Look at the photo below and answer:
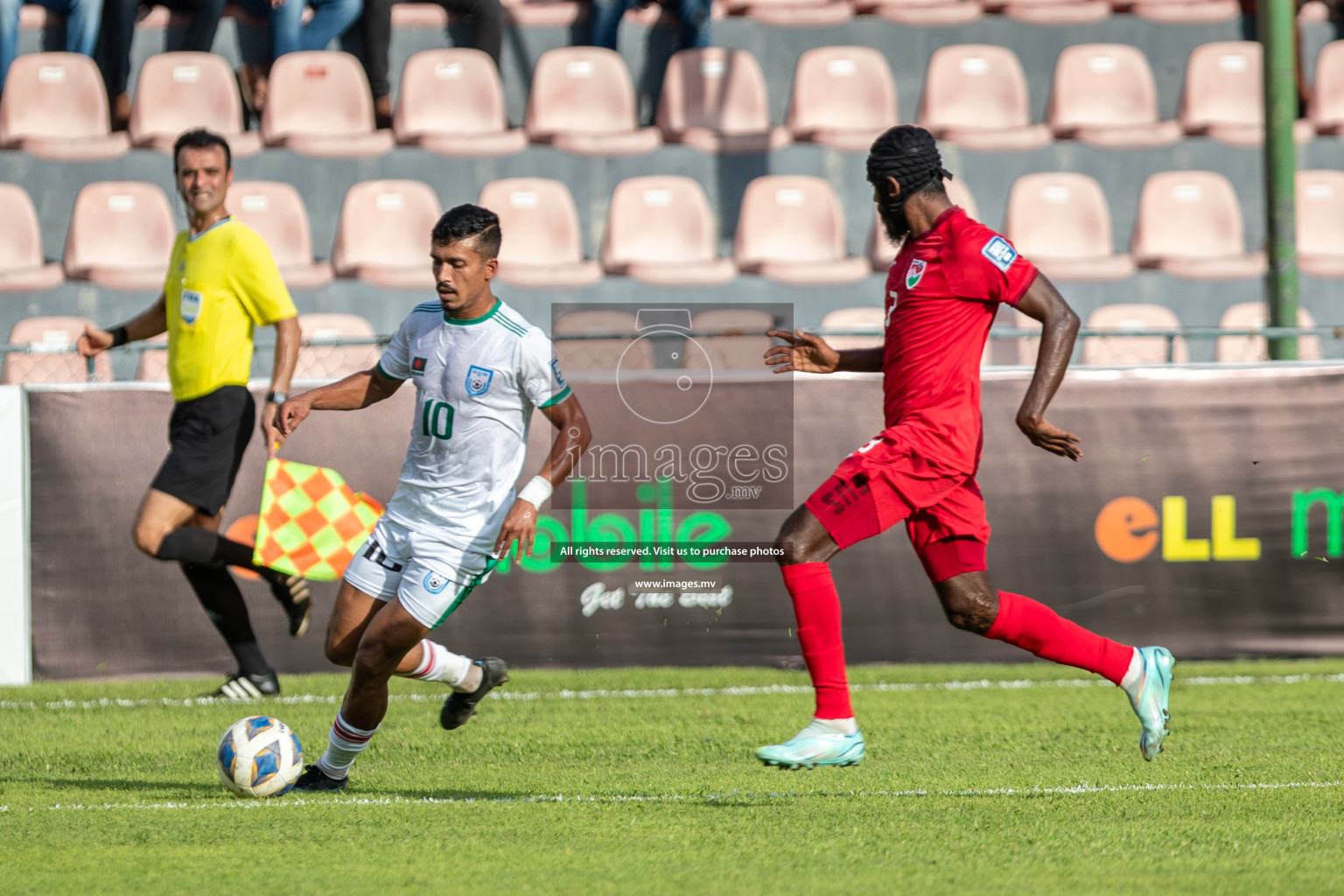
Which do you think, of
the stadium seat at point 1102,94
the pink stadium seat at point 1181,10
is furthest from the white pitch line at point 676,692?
the pink stadium seat at point 1181,10

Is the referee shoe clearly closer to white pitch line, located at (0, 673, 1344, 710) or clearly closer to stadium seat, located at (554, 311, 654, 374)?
white pitch line, located at (0, 673, 1344, 710)

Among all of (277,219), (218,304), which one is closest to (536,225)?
(277,219)

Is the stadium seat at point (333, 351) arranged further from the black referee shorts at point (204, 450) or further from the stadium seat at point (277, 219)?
the stadium seat at point (277, 219)

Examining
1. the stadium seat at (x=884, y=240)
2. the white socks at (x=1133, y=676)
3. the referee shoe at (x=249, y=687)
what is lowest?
the referee shoe at (x=249, y=687)

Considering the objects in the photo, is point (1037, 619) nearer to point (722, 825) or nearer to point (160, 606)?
point (722, 825)

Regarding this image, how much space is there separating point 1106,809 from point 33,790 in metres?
3.68

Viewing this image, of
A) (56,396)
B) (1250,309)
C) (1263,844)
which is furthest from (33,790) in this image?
(1250,309)

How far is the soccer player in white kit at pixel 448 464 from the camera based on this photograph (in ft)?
15.7

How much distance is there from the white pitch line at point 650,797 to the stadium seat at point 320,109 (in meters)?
8.10

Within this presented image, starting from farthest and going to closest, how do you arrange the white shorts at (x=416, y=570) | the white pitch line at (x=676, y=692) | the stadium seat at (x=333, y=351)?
the stadium seat at (x=333, y=351) < the white pitch line at (x=676, y=692) < the white shorts at (x=416, y=570)

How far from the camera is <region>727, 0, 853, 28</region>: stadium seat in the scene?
13.2 m

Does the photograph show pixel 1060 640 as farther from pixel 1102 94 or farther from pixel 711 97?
pixel 1102 94

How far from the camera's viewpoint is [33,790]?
16.8ft

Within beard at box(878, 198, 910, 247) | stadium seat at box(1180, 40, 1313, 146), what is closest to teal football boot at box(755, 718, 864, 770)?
beard at box(878, 198, 910, 247)
